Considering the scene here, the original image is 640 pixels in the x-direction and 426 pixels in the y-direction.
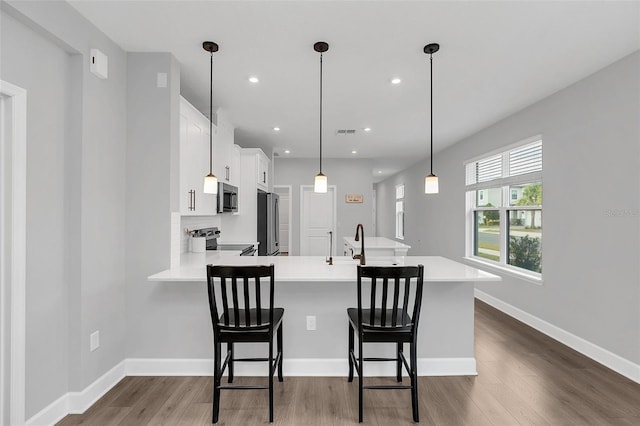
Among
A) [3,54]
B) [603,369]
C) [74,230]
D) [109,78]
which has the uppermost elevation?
[109,78]

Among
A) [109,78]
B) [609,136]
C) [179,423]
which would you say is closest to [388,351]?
[179,423]

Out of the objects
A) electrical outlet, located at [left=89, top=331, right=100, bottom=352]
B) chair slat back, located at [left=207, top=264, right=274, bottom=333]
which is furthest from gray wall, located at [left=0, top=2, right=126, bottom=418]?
chair slat back, located at [left=207, top=264, right=274, bottom=333]

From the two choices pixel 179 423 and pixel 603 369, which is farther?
pixel 603 369

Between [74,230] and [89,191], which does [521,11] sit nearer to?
[89,191]

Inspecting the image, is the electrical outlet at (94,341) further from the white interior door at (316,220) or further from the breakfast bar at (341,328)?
the white interior door at (316,220)

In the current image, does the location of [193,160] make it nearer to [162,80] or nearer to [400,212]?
[162,80]

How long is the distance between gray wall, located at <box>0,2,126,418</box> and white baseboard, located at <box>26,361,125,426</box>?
44 mm

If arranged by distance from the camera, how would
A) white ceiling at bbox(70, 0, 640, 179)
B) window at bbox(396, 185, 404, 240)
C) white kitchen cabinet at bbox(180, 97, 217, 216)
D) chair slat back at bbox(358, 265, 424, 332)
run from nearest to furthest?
chair slat back at bbox(358, 265, 424, 332)
white ceiling at bbox(70, 0, 640, 179)
white kitchen cabinet at bbox(180, 97, 217, 216)
window at bbox(396, 185, 404, 240)

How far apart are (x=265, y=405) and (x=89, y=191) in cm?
190

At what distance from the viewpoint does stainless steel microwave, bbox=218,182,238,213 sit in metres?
3.93

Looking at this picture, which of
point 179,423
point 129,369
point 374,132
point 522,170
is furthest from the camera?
point 374,132

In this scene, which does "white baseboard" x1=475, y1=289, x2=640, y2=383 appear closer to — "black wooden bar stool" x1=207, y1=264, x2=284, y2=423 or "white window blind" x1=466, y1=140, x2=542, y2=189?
"white window blind" x1=466, y1=140, x2=542, y2=189

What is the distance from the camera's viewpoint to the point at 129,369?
8.75ft

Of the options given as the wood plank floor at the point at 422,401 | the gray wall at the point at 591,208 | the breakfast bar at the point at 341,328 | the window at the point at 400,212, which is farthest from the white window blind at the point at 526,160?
the window at the point at 400,212
